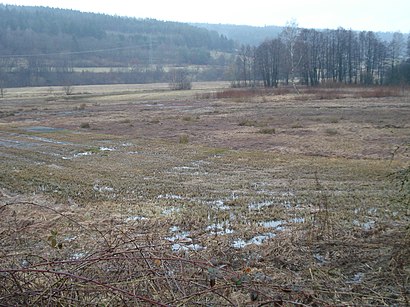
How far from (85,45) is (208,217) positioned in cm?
17666

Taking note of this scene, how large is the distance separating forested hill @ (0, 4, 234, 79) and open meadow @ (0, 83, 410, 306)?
411 feet

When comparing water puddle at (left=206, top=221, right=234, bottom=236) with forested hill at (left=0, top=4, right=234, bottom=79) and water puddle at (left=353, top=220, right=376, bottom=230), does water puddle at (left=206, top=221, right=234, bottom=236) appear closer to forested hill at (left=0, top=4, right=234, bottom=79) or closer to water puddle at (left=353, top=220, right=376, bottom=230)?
water puddle at (left=353, top=220, right=376, bottom=230)

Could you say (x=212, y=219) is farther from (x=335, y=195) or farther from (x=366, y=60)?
(x=366, y=60)

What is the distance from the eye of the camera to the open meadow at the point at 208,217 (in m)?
3.62

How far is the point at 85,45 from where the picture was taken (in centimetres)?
17188

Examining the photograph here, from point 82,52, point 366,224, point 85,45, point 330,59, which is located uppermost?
point 85,45

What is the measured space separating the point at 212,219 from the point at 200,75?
128 meters

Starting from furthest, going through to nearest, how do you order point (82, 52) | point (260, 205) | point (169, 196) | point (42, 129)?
point (82, 52) < point (42, 129) < point (169, 196) < point (260, 205)

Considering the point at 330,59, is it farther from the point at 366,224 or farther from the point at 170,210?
the point at 366,224

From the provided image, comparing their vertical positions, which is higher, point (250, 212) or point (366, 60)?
point (366, 60)

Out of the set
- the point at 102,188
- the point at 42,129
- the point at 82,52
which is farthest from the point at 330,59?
the point at 82,52

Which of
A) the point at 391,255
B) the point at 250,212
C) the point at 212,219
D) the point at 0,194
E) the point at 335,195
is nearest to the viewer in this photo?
the point at 391,255

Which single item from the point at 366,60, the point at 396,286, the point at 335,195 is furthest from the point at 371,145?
the point at 366,60

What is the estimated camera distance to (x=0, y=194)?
11.2m
